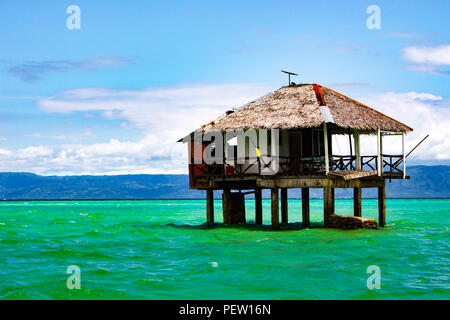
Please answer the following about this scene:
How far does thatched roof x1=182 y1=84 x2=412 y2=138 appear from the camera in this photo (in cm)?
2643

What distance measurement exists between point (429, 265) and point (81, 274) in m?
11.4

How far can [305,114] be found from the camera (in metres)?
26.8

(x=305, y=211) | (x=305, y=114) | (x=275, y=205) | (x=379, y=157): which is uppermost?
(x=305, y=114)
